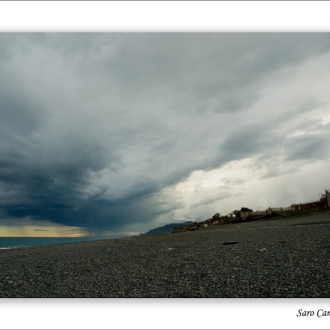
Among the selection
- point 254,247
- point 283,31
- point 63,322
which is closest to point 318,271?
point 254,247

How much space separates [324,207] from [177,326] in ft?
57.1

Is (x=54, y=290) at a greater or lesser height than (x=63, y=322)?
greater

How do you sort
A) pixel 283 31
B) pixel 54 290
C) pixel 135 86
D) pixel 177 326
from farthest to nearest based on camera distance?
pixel 135 86 → pixel 283 31 → pixel 54 290 → pixel 177 326

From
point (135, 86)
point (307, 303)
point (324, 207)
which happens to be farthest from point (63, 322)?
point (324, 207)

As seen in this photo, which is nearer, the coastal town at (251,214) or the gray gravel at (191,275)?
the gray gravel at (191,275)

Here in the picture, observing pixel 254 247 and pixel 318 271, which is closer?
pixel 318 271

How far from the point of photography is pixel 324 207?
18.7 metres

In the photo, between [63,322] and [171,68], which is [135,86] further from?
[63,322]

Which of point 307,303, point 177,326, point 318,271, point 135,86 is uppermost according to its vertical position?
point 135,86

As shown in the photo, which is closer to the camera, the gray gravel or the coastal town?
the gray gravel

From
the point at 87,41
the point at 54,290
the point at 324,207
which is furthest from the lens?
the point at 324,207

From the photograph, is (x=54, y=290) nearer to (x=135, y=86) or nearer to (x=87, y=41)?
(x=135, y=86)

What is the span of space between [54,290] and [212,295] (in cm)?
310

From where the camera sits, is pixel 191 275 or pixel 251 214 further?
pixel 251 214
